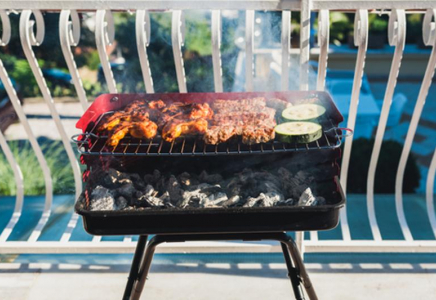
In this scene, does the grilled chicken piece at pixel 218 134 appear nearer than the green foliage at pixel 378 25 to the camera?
Yes

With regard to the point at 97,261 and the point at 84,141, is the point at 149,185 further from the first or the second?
the point at 97,261

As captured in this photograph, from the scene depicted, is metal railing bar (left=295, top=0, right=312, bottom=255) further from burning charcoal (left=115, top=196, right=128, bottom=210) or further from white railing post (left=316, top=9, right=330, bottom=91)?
burning charcoal (left=115, top=196, right=128, bottom=210)

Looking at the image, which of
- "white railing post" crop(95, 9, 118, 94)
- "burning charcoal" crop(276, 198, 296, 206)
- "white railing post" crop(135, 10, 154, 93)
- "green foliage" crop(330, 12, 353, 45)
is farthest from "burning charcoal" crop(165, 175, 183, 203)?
"green foliage" crop(330, 12, 353, 45)

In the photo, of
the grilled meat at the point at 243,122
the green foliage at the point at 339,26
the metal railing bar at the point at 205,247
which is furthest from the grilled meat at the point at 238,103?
the green foliage at the point at 339,26

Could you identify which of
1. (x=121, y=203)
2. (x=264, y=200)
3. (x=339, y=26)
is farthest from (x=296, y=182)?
(x=339, y=26)

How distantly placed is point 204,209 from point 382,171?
427cm

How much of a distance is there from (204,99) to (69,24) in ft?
3.41

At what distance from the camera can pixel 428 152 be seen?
820 cm

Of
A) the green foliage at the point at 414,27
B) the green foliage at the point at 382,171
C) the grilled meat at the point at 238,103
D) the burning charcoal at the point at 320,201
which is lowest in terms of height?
the green foliage at the point at 414,27

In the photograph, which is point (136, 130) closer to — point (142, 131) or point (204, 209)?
point (142, 131)

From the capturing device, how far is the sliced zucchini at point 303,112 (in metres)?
2.46

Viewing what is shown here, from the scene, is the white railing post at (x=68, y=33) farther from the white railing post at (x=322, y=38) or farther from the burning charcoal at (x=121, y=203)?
the white railing post at (x=322, y=38)

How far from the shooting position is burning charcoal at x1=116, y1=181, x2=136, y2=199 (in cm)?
233

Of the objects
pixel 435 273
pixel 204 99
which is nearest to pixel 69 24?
pixel 204 99
